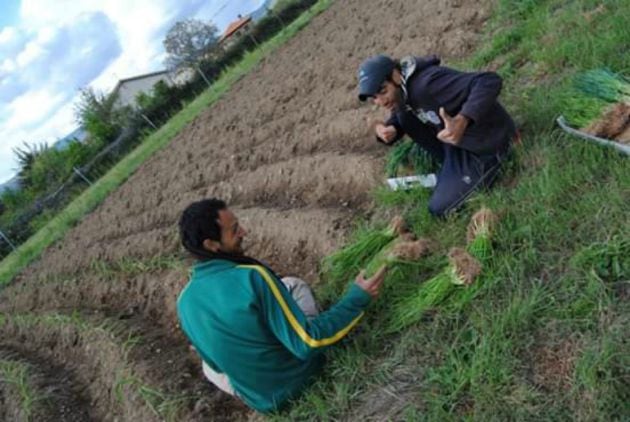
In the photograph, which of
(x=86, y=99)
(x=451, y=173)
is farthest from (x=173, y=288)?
(x=86, y=99)

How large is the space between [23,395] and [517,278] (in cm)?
378

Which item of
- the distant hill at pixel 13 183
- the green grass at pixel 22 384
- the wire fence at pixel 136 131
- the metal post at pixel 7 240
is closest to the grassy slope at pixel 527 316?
the green grass at pixel 22 384

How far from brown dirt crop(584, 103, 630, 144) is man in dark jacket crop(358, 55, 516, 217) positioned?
0.48m

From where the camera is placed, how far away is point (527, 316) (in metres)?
2.11

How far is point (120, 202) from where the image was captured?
336 inches

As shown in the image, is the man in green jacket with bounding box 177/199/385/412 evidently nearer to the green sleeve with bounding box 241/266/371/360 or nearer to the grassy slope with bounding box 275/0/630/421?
Answer: the green sleeve with bounding box 241/266/371/360

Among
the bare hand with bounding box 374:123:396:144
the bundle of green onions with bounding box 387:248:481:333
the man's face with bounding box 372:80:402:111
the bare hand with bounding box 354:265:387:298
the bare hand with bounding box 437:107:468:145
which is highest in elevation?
the man's face with bounding box 372:80:402:111

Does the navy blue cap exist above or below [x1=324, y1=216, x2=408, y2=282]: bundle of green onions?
above

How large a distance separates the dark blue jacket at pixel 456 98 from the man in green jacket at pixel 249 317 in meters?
0.94

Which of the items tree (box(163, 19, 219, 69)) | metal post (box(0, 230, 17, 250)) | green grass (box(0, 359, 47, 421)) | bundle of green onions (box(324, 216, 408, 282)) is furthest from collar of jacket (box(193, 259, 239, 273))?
tree (box(163, 19, 219, 69))

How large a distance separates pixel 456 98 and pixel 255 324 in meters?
1.56

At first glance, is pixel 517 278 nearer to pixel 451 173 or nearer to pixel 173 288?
pixel 451 173

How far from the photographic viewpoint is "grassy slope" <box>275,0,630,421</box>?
1867 millimetres

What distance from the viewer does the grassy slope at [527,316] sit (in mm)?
1867
